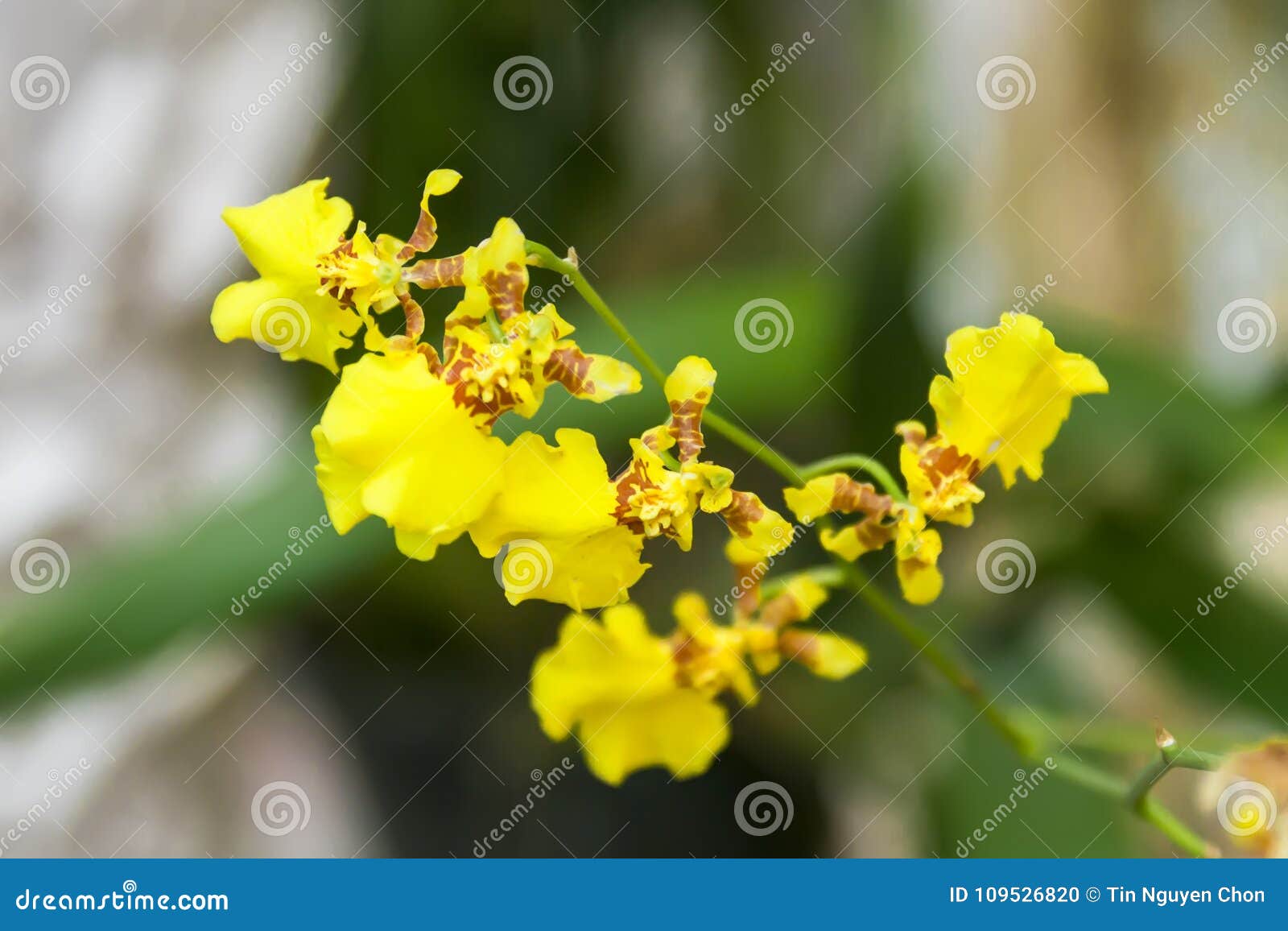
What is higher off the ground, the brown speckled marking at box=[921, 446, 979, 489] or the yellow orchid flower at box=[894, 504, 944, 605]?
the brown speckled marking at box=[921, 446, 979, 489]

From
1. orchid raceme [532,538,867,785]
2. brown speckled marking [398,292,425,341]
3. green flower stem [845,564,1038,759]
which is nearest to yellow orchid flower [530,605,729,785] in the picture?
orchid raceme [532,538,867,785]

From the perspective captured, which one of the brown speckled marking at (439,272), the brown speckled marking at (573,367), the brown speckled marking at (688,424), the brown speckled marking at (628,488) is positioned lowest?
the brown speckled marking at (628,488)

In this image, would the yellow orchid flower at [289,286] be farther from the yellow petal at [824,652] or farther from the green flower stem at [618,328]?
the yellow petal at [824,652]

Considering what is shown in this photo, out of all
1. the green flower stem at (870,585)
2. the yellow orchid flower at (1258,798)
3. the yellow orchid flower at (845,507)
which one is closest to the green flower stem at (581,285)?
the green flower stem at (870,585)

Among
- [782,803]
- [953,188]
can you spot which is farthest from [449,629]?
[953,188]

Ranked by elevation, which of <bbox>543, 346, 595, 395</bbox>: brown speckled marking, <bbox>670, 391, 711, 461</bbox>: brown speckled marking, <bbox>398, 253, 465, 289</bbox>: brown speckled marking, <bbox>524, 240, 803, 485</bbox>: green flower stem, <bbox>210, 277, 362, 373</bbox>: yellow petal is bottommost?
<bbox>210, 277, 362, 373</bbox>: yellow petal

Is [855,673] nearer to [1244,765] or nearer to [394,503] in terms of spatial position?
[1244,765]

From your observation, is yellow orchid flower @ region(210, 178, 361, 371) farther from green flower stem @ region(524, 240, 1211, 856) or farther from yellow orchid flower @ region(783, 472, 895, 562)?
yellow orchid flower @ region(783, 472, 895, 562)
